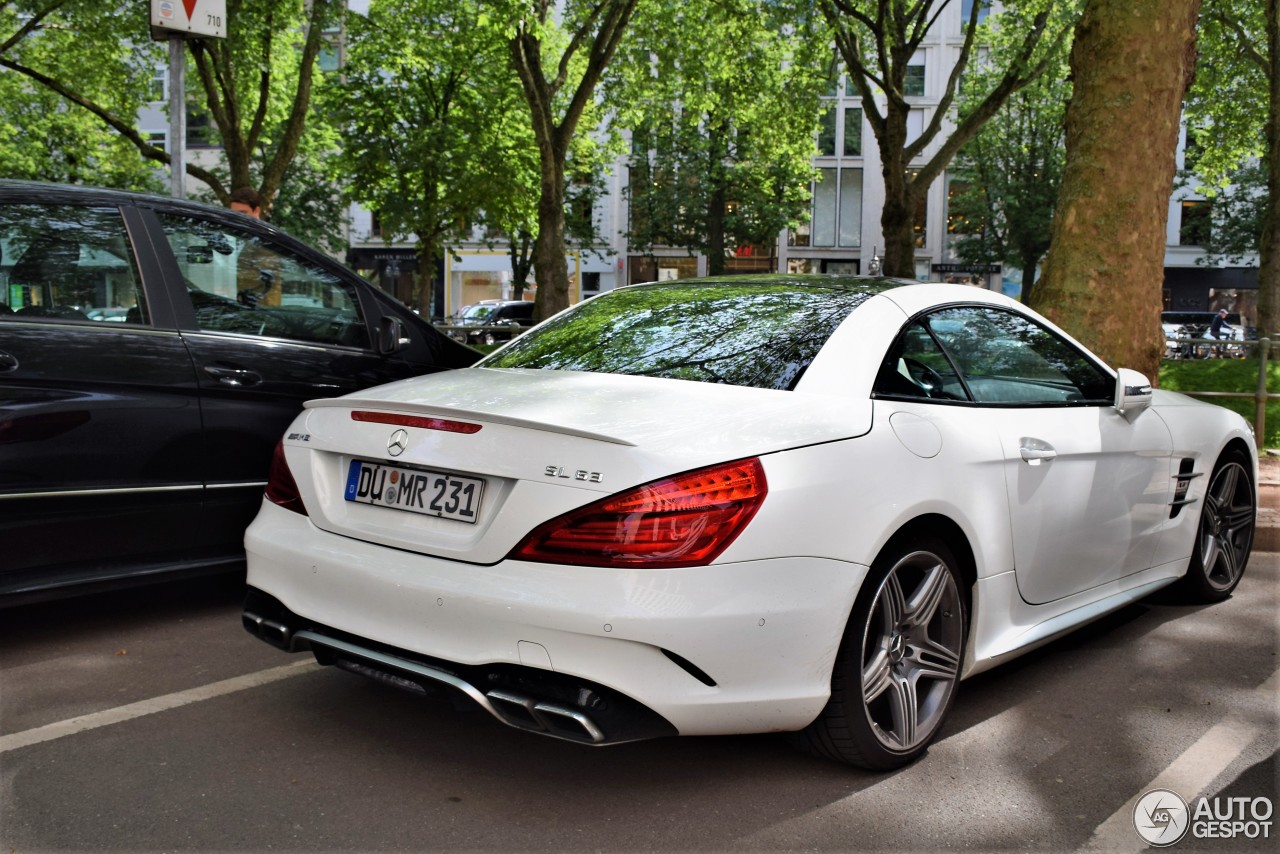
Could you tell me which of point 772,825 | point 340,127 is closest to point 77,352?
point 772,825

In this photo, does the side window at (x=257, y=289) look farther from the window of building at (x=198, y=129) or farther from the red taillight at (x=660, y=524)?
the window of building at (x=198, y=129)

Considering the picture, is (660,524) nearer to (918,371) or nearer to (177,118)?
(918,371)

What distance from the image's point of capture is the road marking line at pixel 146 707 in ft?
11.1

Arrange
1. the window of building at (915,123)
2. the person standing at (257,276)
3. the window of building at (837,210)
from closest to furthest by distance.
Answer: the person standing at (257,276)
the window of building at (837,210)
the window of building at (915,123)

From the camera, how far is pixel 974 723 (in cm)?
365

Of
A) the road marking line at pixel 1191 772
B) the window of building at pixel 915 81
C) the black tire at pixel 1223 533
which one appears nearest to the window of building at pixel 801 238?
the window of building at pixel 915 81

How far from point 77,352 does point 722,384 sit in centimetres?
248

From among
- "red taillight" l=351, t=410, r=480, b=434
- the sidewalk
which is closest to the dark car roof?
"red taillight" l=351, t=410, r=480, b=434

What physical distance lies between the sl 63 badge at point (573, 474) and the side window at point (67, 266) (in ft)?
7.88

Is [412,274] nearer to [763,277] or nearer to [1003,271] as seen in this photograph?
[1003,271]

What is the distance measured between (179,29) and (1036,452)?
21.1 feet

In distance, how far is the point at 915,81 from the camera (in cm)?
4938

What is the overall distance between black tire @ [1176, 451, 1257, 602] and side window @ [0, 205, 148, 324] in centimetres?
455

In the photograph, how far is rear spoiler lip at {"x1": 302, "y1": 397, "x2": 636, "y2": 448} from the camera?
2.76 m
